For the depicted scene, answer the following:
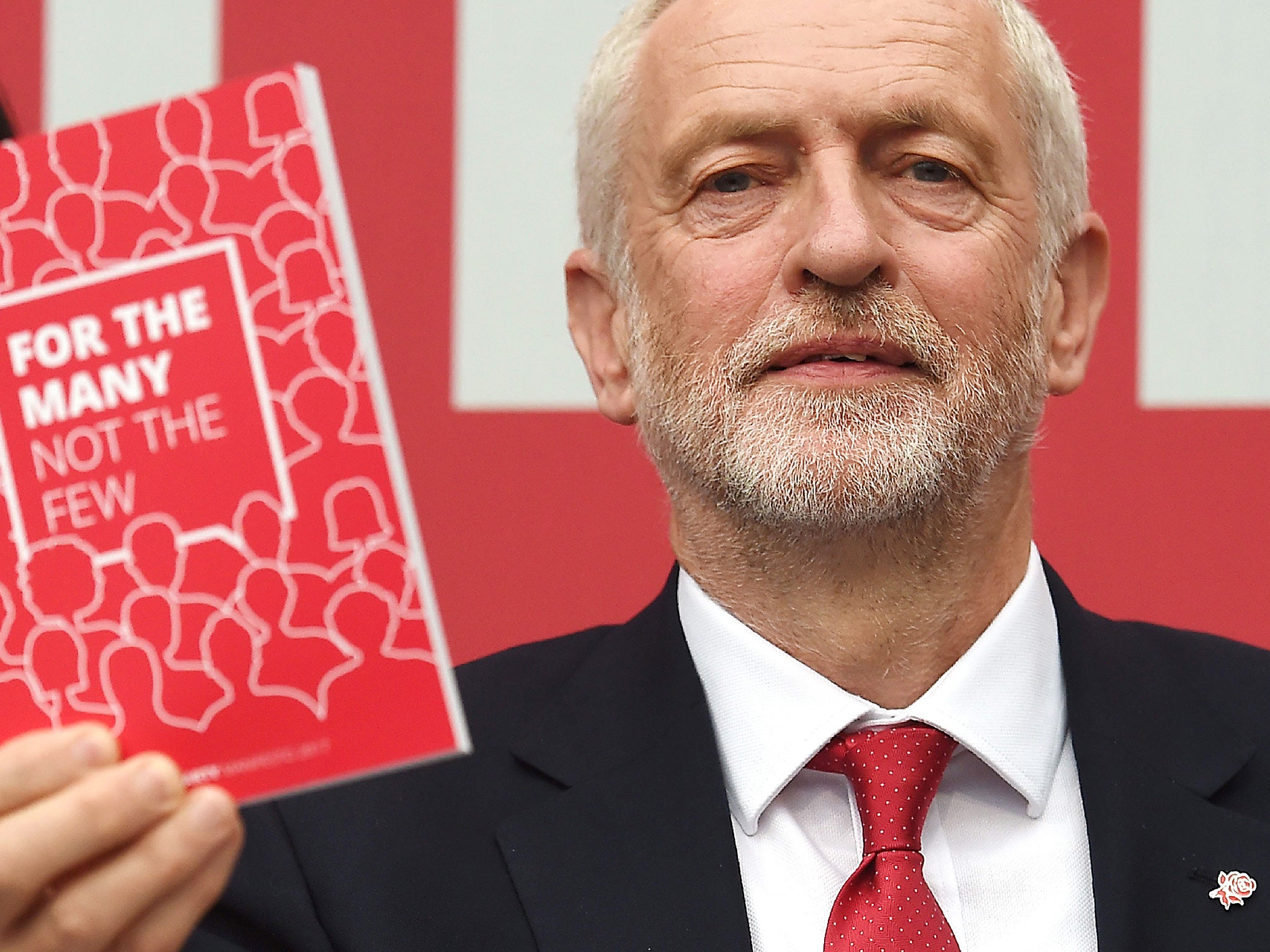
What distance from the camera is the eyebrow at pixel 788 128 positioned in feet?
5.16

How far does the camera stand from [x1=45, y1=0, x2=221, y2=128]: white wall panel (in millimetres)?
2309

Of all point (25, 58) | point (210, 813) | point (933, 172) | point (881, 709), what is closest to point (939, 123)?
point (933, 172)

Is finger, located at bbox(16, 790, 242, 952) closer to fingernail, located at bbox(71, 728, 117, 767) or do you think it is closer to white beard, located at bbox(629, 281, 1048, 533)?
fingernail, located at bbox(71, 728, 117, 767)

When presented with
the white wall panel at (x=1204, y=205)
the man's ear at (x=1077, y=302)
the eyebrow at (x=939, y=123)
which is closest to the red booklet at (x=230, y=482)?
the eyebrow at (x=939, y=123)

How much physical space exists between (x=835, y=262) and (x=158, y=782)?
0.81m

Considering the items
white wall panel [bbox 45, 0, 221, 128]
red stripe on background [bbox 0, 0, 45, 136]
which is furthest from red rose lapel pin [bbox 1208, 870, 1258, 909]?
red stripe on background [bbox 0, 0, 45, 136]

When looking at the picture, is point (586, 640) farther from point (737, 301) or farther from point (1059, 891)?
point (1059, 891)

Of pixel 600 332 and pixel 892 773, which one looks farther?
pixel 600 332

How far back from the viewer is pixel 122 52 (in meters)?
2.31

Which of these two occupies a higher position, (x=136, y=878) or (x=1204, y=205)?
(x=1204, y=205)

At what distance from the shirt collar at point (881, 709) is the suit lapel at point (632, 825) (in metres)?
0.03

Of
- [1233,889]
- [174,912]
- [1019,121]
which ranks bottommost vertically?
[1233,889]

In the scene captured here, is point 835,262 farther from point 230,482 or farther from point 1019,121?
point 230,482

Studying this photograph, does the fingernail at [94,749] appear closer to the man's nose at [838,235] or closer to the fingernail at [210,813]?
the fingernail at [210,813]
